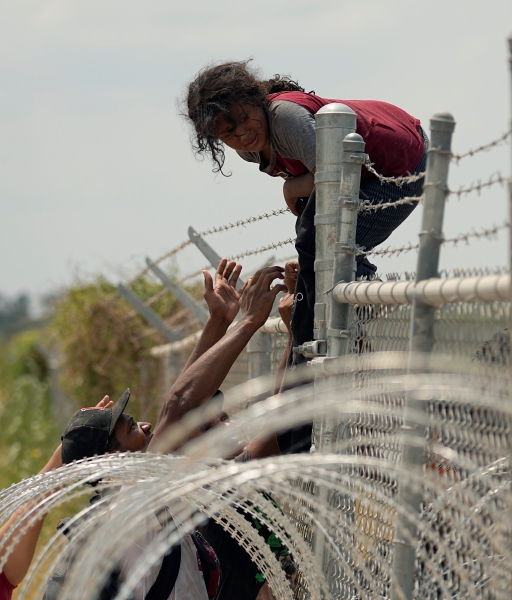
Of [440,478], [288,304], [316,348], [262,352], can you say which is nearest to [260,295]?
[288,304]

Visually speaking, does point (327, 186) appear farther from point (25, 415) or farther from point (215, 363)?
point (25, 415)

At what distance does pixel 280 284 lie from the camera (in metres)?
3.31

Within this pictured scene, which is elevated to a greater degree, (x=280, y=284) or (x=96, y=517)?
(x=280, y=284)

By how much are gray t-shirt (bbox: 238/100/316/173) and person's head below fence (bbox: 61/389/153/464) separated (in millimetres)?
1182

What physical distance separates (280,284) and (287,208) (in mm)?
319

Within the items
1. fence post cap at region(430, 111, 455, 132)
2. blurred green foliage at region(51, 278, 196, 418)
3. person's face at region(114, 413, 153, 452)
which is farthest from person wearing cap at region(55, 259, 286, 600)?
blurred green foliage at region(51, 278, 196, 418)

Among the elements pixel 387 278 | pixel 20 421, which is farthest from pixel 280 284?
pixel 20 421

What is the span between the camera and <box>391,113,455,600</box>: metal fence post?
A: 186 cm

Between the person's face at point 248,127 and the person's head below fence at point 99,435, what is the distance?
112 cm

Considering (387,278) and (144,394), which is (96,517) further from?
(144,394)

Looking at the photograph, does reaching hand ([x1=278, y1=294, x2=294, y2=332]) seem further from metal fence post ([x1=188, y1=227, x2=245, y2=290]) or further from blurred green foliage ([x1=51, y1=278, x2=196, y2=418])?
blurred green foliage ([x1=51, y1=278, x2=196, y2=418])

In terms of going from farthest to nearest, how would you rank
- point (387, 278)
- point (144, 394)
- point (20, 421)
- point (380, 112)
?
point (20, 421) < point (144, 394) < point (380, 112) < point (387, 278)

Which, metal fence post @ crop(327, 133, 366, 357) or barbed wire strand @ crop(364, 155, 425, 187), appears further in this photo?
metal fence post @ crop(327, 133, 366, 357)

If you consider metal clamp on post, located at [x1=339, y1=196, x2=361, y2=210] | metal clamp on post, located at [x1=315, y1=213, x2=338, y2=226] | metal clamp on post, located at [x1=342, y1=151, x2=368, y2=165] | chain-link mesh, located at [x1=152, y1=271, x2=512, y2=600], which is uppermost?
metal clamp on post, located at [x1=342, y1=151, x2=368, y2=165]
